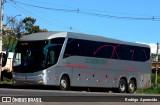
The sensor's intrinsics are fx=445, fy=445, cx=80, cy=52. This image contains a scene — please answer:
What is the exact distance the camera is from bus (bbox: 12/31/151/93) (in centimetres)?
2636

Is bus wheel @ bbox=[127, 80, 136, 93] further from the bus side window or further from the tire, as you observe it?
the bus side window

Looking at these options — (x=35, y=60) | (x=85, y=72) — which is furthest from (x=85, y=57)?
(x=35, y=60)

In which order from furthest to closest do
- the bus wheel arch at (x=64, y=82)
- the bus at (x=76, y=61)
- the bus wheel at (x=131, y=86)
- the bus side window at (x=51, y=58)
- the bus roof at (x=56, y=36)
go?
the bus wheel at (x=131, y=86), the bus wheel arch at (x=64, y=82), the bus roof at (x=56, y=36), the bus at (x=76, y=61), the bus side window at (x=51, y=58)

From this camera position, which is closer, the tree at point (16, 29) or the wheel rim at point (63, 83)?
the wheel rim at point (63, 83)

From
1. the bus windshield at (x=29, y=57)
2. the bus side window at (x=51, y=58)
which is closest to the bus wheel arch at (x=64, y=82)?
the bus side window at (x=51, y=58)

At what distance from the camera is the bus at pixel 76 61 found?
86.5 ft

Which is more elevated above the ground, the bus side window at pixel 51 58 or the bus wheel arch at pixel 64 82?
the bus side window at pixel 51 58

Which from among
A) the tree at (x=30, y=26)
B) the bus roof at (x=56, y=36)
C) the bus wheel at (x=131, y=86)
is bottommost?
the bus wheel at (x=131, y=86)

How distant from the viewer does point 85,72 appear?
1137 inches

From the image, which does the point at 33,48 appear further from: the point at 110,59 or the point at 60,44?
the point at 110,59

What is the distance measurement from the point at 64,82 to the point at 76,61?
4.97ft

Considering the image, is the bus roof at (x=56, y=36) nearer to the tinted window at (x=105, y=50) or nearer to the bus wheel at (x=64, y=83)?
the tinted window at (x=105, y=50)

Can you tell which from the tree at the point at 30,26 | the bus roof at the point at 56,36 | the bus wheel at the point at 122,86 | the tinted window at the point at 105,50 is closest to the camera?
the bus roof at the point at 56,36

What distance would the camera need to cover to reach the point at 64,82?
89.8 feet
